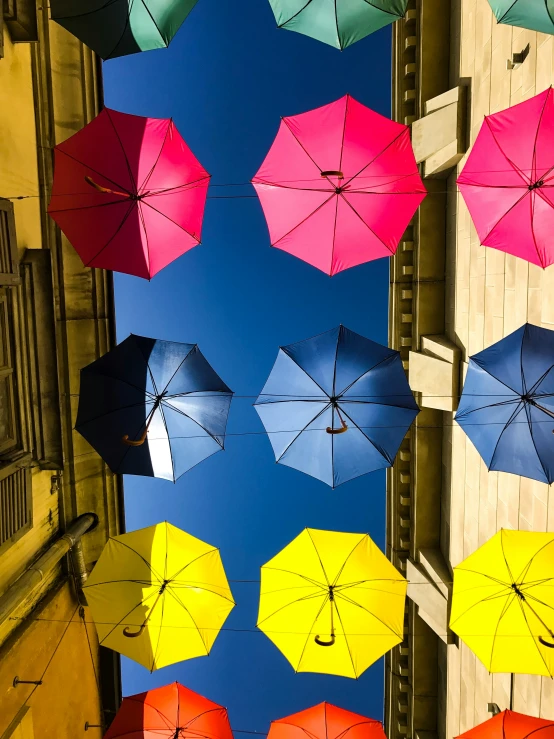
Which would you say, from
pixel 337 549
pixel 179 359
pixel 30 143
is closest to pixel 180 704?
pixel 337 549

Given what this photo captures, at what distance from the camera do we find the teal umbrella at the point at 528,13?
7398mm

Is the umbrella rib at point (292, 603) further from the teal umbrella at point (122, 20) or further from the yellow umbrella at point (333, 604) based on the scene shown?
the teal umbrella at point (122, 20)

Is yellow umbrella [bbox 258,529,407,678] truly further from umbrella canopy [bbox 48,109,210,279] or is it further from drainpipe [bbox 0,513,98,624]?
→ umbrella canopy [bbox 48,109,210,279]

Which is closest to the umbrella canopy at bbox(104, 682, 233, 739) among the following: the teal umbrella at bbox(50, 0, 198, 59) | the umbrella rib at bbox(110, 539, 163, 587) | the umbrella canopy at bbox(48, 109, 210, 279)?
the umbrella rib at bbox(110, 539, 163, 587)

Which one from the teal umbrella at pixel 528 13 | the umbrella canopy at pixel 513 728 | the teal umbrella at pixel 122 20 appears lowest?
the umbrella canopy at pixel 513 728

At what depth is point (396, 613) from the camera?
9.62 metres

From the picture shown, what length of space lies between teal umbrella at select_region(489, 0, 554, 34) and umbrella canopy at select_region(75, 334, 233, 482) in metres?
7.20

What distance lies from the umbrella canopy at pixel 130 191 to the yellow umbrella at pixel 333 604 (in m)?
6.23

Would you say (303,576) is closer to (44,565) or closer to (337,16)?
(44,565)

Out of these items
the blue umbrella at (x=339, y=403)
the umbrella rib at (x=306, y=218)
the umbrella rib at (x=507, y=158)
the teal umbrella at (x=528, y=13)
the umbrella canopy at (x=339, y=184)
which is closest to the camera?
the teal umbrella at (x=528, y=13)

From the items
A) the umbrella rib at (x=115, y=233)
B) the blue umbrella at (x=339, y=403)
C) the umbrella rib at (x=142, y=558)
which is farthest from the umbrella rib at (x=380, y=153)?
the umbrella rib at (x=142, y=558)

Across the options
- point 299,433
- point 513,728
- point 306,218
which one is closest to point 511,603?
point 513,728

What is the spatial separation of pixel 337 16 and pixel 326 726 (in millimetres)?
12814

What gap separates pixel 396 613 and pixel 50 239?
10383 millimetres
